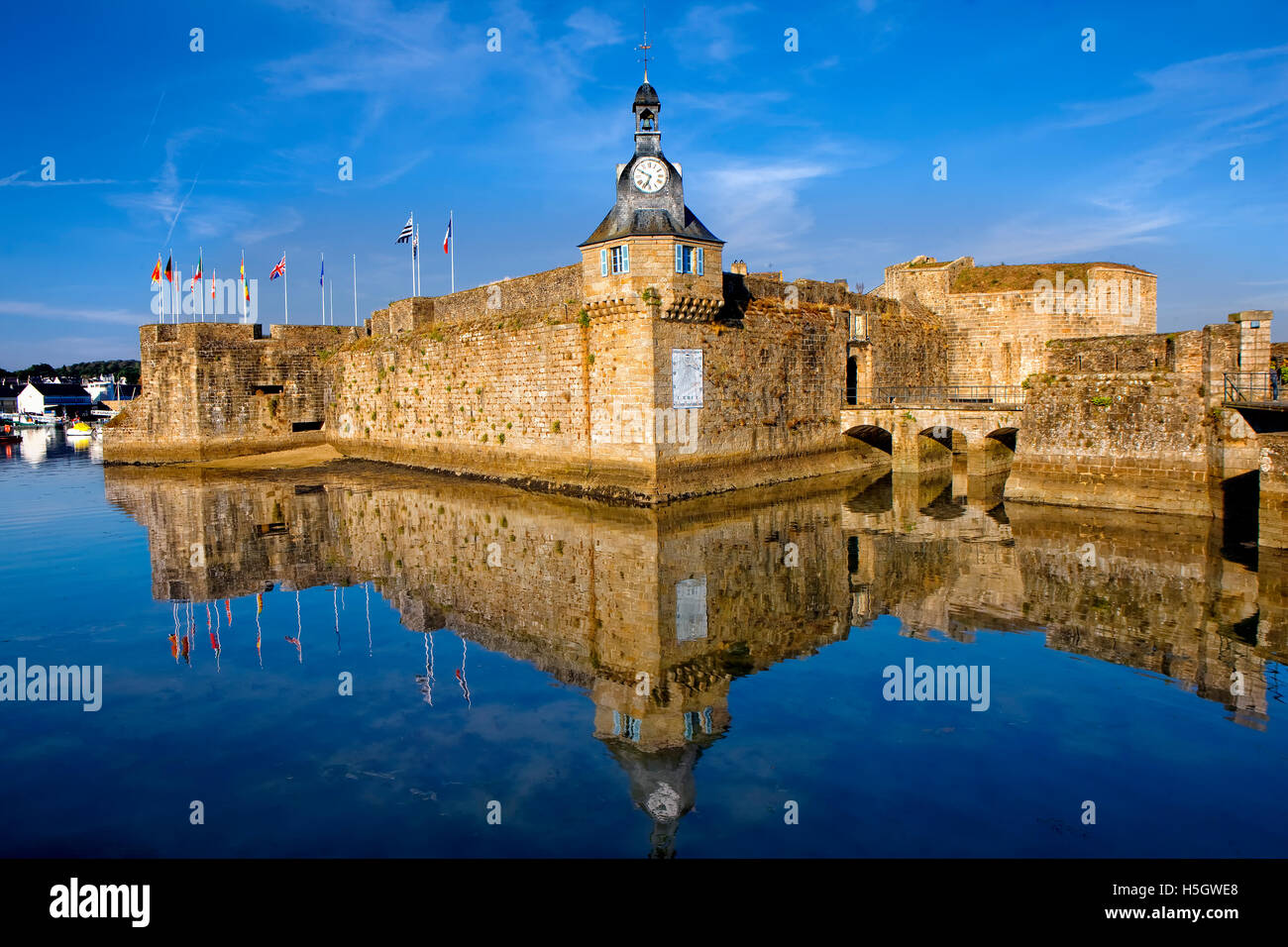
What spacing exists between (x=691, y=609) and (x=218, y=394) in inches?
1175

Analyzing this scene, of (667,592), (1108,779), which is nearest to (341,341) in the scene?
(667,592)


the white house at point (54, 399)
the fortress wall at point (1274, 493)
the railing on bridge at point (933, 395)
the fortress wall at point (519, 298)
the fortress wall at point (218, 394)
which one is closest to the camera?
the fortress wall at point (1274, 493)

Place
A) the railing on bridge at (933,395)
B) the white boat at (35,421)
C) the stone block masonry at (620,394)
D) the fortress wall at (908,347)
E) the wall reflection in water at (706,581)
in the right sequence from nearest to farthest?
the wall reflection in water at (706,581) < the stone block masonry at (620,394) < the railing on bridge at (933,395) < the fortress wall at (908,347) < the white boat at (35,421)

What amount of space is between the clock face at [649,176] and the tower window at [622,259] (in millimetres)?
1709

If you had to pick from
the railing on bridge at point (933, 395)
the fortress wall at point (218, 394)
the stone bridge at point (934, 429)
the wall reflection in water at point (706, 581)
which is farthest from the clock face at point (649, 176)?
the fortress wall at point (218, 394)

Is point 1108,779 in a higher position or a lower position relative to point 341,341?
lower

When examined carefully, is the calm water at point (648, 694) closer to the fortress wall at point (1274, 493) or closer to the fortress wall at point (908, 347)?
the fortress wall at point (1274, 493)

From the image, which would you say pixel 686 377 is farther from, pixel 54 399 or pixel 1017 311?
pixel 54 399

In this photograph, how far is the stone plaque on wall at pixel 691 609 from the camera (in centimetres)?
1080

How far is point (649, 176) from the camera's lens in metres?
21.6

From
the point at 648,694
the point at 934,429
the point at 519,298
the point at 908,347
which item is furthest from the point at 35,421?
the point at 648,694
